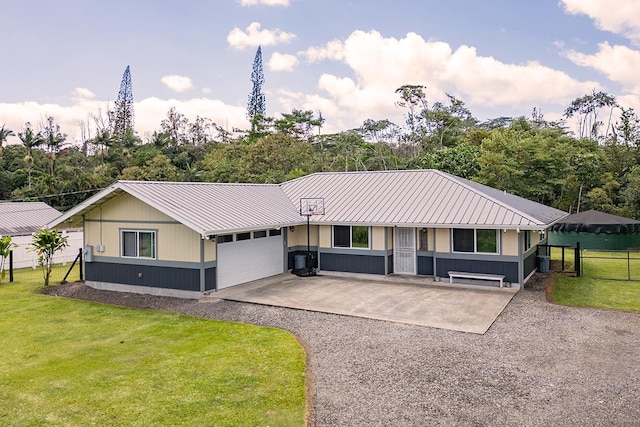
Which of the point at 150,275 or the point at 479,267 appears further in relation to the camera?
the point at 479,267

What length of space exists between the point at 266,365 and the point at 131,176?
118ft

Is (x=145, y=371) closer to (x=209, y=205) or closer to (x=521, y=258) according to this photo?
(x=209, y=205)

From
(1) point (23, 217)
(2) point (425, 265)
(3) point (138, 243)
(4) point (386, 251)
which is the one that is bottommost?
(2) point (425, 265)

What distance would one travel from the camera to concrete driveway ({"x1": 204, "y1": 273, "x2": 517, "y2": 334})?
35.2 ft

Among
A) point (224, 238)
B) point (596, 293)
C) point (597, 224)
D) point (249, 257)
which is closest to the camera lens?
point (596, 293)

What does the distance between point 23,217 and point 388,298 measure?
67.2 ft

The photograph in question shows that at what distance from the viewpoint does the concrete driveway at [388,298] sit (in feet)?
35.2

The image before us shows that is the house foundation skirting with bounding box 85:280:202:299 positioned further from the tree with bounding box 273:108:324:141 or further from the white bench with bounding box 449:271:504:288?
the tree with bounding box 273:108:324:141

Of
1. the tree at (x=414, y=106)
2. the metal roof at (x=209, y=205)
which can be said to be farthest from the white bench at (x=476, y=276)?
the tree at (x=414, y=106)

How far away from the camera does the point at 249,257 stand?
15.1m

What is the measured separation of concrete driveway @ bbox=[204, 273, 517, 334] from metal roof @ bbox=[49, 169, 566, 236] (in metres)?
1.99

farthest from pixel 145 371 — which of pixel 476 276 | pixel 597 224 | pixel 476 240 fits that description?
pixel 597 224

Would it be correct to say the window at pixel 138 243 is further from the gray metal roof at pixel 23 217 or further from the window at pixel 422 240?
the gray metal roof at pixel 23 217

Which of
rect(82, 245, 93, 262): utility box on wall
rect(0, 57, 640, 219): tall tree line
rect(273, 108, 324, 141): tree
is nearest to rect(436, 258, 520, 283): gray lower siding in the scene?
rect(82, 245, 93, 262): utility box on wall
